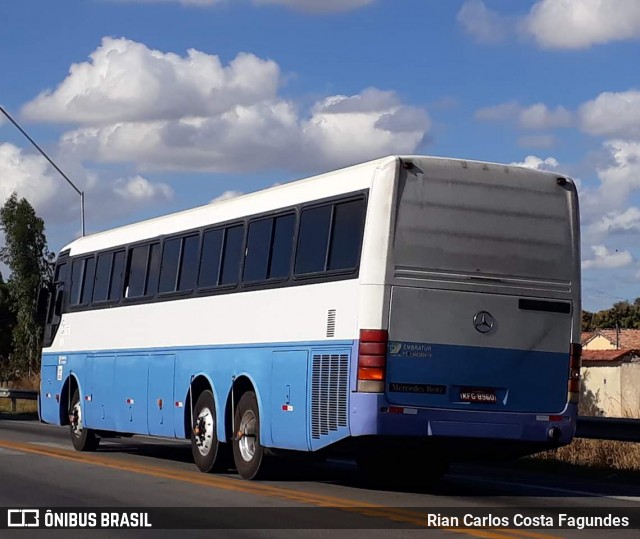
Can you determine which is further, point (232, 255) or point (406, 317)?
point (232, 255)

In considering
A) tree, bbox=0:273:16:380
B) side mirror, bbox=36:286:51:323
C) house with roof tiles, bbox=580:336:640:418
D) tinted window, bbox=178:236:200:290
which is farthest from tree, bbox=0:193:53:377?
tinted window, bbox=178:236:200:290

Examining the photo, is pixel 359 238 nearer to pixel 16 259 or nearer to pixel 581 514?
pixel 581 514

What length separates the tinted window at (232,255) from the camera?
1736cm

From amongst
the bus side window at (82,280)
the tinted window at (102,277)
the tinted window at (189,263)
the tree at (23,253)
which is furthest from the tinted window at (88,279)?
the tree at (23,253)

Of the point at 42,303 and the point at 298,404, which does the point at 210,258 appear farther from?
the point at 42,303

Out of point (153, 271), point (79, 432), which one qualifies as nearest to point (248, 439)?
point (153, 271)

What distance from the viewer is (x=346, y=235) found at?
14.7 meters

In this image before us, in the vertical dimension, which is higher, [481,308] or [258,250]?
[258,250]

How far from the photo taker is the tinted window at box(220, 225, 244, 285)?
17359 millimetres

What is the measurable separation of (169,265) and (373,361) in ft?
20.5

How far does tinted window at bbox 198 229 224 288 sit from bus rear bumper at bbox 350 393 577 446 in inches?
176

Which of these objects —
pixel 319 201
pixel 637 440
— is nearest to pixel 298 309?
pixel 319 201

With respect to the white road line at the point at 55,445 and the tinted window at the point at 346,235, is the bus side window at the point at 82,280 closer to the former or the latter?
the white road line at the point at 55,445

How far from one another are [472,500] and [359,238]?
290 centimetres
